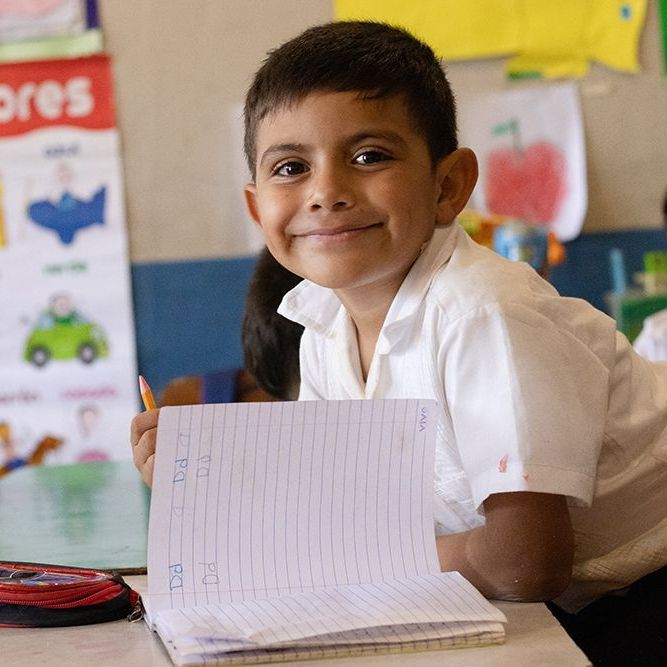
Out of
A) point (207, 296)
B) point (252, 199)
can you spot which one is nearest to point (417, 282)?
point (252, 199)

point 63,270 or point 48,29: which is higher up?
point 48,29

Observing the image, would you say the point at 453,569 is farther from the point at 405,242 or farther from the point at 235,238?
the point at 235,238

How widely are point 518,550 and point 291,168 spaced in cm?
39

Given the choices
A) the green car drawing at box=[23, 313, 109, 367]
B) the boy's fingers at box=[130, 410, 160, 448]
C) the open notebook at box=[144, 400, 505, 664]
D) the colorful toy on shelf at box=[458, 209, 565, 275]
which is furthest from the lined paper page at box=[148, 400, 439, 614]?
the green car drawing at box=[23, 313, 109, 367]

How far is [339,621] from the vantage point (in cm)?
71

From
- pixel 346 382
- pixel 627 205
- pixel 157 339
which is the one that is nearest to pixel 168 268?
pixel 157 339

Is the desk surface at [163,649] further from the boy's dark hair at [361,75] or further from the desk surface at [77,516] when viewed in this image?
the boy's dark hair at [361,75]

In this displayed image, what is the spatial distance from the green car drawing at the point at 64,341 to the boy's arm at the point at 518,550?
2.30 m

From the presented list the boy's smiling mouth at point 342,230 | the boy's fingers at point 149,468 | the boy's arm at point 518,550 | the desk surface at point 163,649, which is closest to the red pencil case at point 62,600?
the desk surface at point 163,649

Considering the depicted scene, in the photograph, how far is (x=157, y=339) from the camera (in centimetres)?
302

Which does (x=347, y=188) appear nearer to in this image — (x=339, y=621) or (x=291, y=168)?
(x=291, y=168)

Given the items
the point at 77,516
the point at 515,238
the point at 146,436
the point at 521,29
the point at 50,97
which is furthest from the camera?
the point at 50,97

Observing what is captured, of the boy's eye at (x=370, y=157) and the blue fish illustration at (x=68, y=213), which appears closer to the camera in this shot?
the boy's eye at (x=370, y=157)

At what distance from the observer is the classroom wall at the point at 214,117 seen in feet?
9.60
